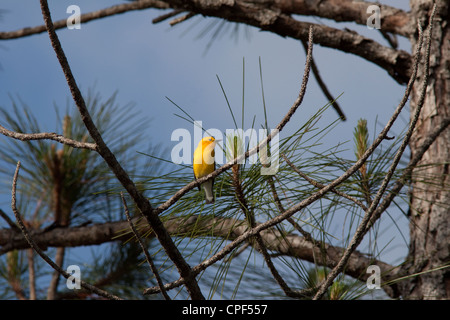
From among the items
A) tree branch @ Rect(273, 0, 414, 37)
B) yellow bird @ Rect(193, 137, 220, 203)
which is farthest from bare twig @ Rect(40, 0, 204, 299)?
tree branch @ Rect(273, 0, 414, 37)

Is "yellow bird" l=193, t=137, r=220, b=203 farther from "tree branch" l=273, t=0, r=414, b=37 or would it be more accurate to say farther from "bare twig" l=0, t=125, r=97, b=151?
"tree branch" l=273, t=0, r=414, b=37

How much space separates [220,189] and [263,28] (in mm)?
1090

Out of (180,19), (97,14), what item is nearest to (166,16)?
(180,19)

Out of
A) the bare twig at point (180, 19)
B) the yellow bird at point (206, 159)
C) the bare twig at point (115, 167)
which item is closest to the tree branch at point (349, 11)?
the bare twig at point (180, 19)

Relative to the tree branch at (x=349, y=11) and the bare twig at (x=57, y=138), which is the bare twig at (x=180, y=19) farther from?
the bare twig at (x=57, y=138)

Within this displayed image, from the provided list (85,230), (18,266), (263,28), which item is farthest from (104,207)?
(263,28)

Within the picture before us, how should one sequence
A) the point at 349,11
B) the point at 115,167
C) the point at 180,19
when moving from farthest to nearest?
the point at 180,19 < the point at 349,11 < the point at 115,167

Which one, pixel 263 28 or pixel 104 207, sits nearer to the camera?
pixel 263 28

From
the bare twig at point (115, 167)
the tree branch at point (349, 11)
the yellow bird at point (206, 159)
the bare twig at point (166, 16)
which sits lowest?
the bare twig at point (115, 167)

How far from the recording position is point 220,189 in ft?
4.28

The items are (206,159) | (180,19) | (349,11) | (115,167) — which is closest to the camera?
(115,167)

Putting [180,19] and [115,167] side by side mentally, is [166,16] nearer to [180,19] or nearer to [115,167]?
[180,19]
